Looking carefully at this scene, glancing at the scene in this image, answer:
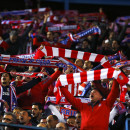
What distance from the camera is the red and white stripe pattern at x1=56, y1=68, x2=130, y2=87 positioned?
6.84 m

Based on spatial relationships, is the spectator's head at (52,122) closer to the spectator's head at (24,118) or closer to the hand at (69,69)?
the spectator's head at (24,118)

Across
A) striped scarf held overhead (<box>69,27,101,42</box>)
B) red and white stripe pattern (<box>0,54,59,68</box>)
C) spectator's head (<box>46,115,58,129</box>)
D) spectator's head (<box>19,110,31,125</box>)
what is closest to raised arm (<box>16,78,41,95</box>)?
red and white stripe pattern (<box>0,54,59,68</box>)

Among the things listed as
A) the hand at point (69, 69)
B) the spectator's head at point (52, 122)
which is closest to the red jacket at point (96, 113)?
the spectator's head at point (52, 122)

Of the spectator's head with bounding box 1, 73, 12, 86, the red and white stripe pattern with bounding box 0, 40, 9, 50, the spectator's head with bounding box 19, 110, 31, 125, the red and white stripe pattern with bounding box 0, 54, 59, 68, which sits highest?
the red and white stripe pattern with bounding box 0, 40, 9, 50

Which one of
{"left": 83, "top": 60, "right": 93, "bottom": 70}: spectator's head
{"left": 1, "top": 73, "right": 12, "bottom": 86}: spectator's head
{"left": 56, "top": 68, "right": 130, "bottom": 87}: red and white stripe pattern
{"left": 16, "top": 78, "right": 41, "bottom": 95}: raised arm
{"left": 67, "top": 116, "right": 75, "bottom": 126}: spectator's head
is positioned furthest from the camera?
{"left": 83, "top": 60, "right": 93, "bottom": 70}: spectator's head

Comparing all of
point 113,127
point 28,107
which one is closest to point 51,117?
point 113,127

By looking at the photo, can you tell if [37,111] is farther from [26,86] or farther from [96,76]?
[96,76]

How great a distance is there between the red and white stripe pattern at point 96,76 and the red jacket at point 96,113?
0.41ft

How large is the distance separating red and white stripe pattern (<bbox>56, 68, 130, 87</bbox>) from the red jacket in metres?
0.13

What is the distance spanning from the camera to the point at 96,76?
7078 millimetres

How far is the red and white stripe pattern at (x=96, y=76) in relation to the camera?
22.4 ft

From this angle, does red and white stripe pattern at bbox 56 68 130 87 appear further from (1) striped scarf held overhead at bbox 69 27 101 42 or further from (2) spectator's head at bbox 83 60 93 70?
(1) striped scarf held overhead at bbox 69 27 101 42

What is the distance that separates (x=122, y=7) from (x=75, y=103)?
22.4 metres

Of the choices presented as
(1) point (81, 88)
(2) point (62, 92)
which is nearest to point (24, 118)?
(2) point (62, 92)
